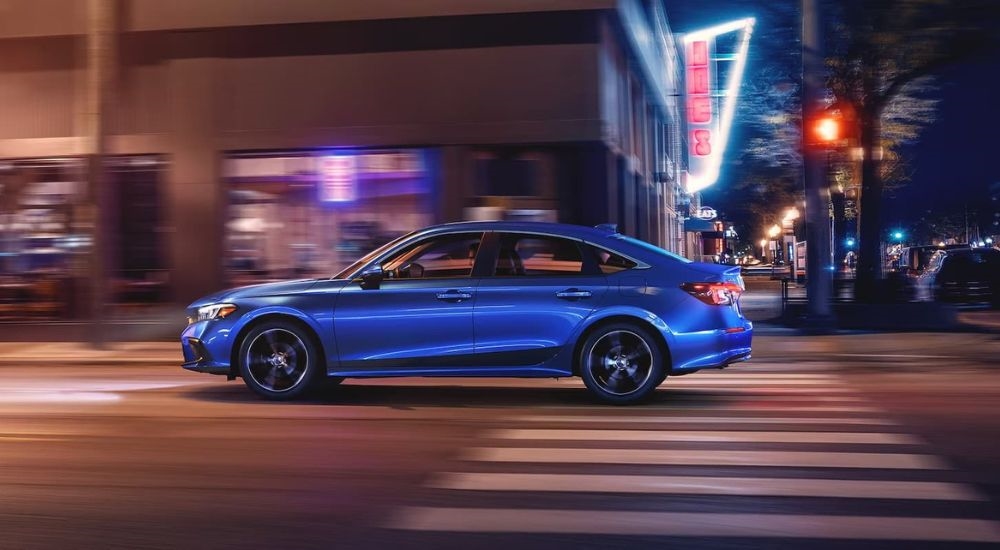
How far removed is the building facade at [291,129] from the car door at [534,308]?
29.7 ft

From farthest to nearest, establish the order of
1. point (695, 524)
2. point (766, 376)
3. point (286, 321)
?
point (766, 376), point (286, 321), point (695, 524)

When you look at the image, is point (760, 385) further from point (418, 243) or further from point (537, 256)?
point (418, 243)

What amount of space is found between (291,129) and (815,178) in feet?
29.5

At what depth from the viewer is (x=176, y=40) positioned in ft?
61.8

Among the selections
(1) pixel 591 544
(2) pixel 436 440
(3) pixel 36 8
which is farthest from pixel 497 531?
(3) pixel 36 8

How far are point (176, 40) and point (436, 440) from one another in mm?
13265

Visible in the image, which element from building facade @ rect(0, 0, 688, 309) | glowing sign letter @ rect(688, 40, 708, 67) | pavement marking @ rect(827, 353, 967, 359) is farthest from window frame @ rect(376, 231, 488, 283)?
glowing sign letter @ rect(688, 40, 708, 67)

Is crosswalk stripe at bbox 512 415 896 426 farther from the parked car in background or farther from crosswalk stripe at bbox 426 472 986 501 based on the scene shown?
the parked car in background

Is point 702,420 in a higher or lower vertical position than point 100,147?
lower

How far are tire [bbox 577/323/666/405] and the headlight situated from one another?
129 inches

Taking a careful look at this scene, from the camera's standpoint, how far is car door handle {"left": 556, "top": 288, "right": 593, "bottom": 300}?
9.41 m

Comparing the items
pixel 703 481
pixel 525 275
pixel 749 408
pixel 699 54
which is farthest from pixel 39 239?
pixel 699 54

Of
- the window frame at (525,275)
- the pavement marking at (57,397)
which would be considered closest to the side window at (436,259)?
the window frame at (525,275)

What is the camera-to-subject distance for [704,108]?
114 ft
